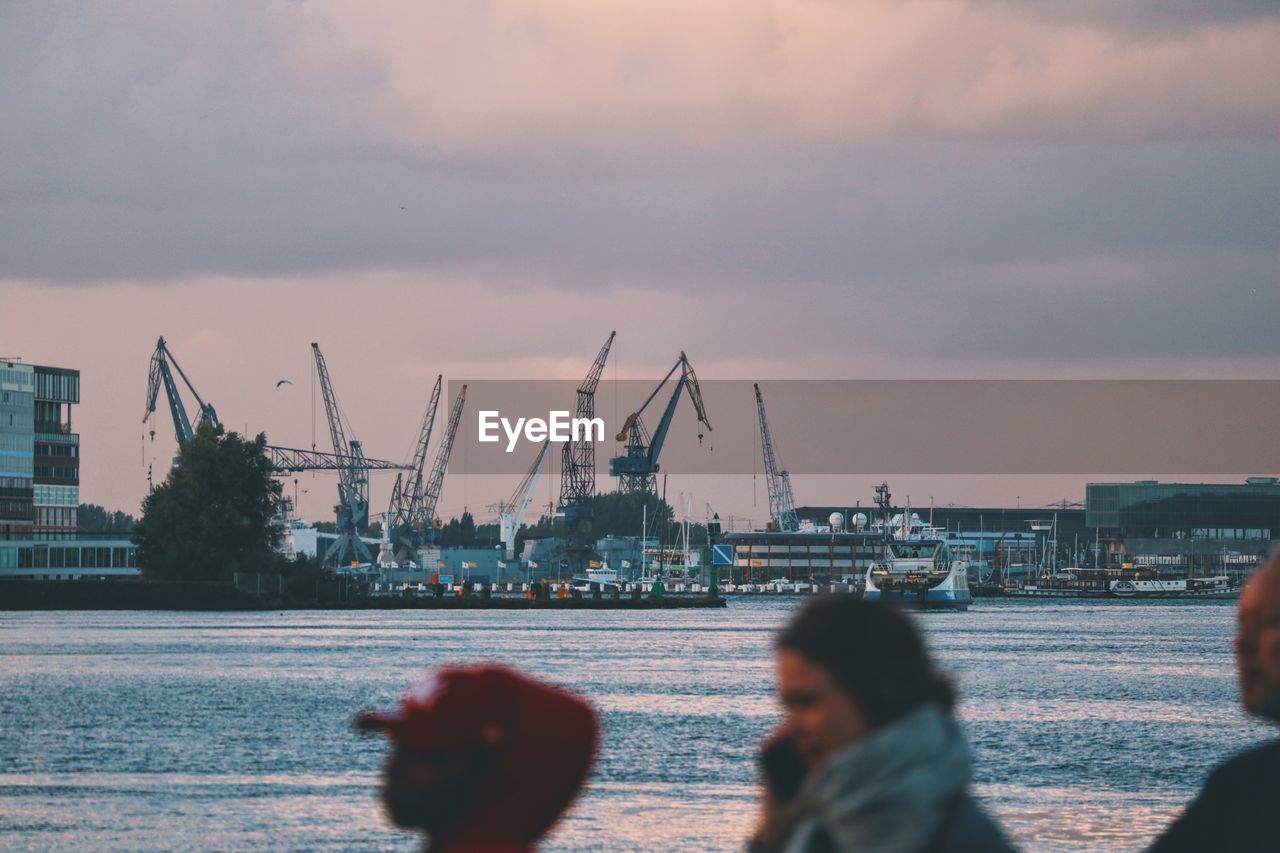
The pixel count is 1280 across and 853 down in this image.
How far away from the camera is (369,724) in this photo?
3.22m

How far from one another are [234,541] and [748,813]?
103025 mm

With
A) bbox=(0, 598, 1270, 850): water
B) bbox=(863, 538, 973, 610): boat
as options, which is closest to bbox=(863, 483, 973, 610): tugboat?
bbox=(863, 538, 973, 610): boat

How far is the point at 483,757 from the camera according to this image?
10.5ft

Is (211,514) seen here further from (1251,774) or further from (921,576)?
(1251,774)

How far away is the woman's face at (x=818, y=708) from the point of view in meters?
3.08

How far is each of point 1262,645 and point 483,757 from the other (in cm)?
143

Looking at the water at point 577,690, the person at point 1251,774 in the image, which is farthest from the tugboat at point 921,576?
the person at point 1251,774

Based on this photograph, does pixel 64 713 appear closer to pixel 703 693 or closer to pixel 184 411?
pixel 703 693

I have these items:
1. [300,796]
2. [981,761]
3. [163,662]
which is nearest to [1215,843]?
[300,796]

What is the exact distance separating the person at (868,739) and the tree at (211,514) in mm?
122884

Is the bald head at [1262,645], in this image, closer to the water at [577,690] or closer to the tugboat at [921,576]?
the water at [577,690]

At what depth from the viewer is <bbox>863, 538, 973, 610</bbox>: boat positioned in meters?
129

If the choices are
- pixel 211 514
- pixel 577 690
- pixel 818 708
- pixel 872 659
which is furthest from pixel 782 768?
pixel 211 514

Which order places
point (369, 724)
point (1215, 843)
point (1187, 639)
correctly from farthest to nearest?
point (1187, 639), point (1215, 843), point (369, 724)
